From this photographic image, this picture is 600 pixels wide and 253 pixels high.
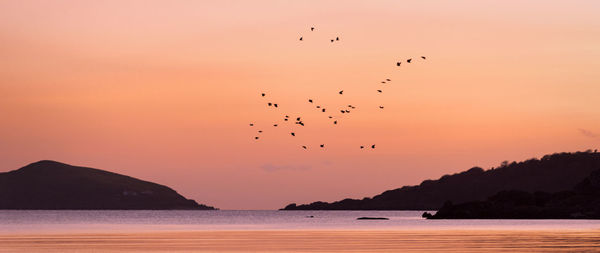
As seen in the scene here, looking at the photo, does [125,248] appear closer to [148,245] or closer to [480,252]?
[148,245]

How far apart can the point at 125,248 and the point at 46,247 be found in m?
6.68

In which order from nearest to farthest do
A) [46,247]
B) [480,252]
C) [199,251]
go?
[480,252]
[199,251]
[46,247]

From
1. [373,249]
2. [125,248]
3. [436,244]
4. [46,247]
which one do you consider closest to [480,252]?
[373,249]

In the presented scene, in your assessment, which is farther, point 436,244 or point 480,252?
point 436,244

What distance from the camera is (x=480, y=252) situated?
228 feet

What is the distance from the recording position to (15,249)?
7681 cm

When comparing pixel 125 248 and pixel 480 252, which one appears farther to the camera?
pixel 125 248

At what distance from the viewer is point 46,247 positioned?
261 feet

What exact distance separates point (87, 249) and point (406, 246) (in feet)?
80.9

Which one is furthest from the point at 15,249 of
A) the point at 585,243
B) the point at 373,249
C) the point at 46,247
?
the point at 585,243

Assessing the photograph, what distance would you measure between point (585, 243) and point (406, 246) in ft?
48.0

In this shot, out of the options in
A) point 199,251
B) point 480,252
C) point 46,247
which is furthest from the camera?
point 46,247

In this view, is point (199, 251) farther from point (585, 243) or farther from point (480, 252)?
point (585, 243)

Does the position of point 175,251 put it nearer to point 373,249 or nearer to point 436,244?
point 373,249
